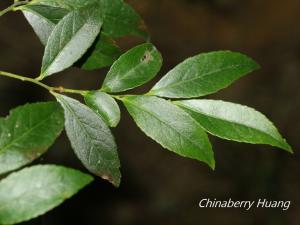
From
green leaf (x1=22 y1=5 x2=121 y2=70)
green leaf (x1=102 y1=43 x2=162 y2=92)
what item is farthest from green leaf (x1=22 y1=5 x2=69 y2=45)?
green leaf (x1=102 y1=43 x2=162 y2=92)

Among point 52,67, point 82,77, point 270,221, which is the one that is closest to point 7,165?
point 52,67

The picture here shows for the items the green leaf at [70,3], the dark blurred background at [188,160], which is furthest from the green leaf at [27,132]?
the dark blurred background at [188,160]

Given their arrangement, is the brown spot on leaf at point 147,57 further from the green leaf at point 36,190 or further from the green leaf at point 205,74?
the green leaf at point 36,190

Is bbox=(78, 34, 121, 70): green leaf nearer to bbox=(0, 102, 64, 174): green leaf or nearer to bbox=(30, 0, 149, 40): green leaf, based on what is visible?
bbox=(30, 0, 149, 40): green leaf

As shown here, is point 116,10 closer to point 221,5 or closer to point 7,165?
point 7,165

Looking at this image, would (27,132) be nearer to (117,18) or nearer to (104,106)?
(104,106)
